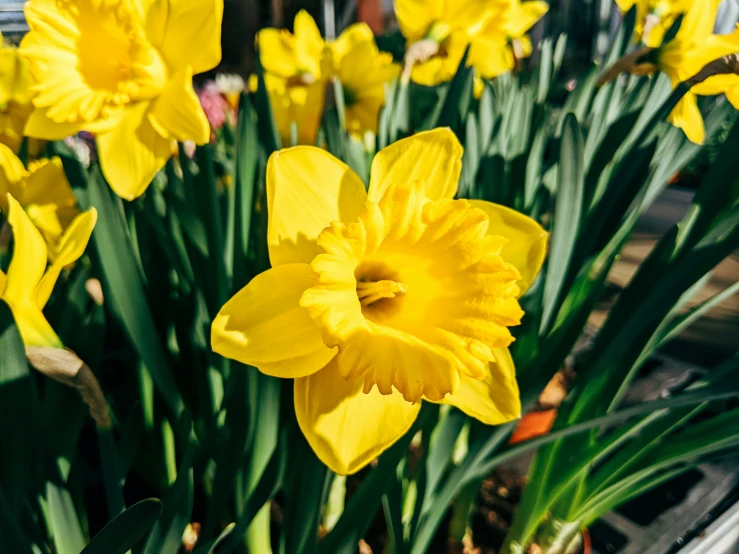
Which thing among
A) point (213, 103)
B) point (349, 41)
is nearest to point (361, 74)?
point (349, 41)

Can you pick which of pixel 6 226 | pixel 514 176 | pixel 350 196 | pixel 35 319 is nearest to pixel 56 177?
pixel 6 226

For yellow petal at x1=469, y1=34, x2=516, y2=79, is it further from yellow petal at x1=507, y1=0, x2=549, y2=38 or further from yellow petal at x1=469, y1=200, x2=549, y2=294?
yellow petal at x1=469, y1=200, x2=549, y2=294

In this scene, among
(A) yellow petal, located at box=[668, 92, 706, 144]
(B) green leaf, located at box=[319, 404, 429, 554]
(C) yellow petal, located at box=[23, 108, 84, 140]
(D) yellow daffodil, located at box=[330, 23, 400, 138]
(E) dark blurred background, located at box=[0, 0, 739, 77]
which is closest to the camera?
(B) green leaf, located at box=[319, 404, 429, 554]

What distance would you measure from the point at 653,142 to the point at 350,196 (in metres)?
0.38

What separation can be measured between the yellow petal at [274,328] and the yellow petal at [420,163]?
107 mm

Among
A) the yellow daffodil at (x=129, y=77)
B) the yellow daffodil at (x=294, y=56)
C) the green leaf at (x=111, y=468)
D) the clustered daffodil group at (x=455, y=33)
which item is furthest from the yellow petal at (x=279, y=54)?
the green leaf at (x=111, y=468)

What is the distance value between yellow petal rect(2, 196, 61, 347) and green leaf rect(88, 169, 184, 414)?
0.29 ft

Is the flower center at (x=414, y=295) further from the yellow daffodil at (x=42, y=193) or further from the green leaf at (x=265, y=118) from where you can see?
the yellow daffodil at (x=42, y=193)

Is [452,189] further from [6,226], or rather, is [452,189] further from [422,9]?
[422,9]

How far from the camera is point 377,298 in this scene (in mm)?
509

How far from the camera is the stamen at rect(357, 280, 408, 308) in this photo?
49cm

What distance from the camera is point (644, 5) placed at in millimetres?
891

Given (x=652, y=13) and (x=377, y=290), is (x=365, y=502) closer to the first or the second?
(x=377, y=290)

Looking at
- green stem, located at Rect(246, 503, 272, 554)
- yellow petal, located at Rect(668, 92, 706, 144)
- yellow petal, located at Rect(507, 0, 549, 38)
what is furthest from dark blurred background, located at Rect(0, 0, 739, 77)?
green stem, located at Rect(246, 503, 272, 554)
